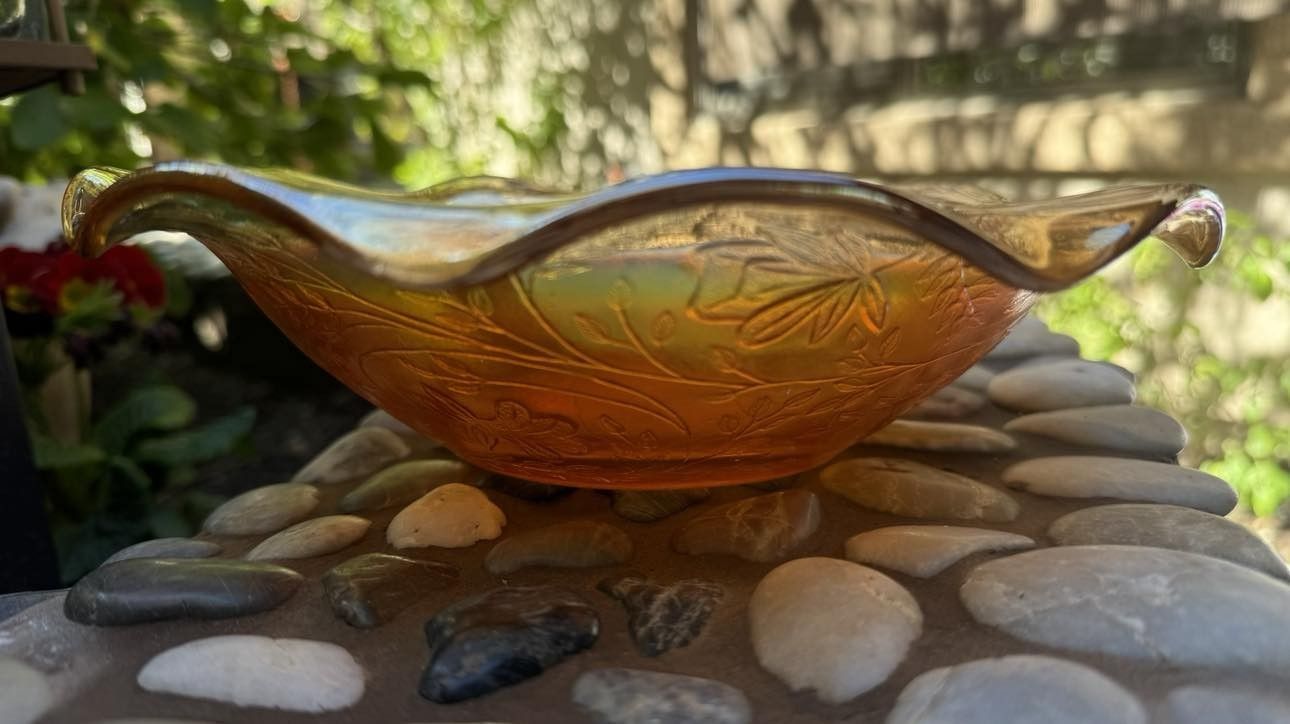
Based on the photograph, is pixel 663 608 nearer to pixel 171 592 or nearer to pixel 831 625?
pixel 831 625

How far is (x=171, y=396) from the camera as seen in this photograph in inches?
51.8

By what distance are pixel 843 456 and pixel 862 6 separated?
1958mm

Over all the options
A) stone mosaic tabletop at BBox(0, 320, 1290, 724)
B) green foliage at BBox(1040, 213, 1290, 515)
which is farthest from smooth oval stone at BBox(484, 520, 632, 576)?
green foliage at BBox(1040, 213, 1290, 515)

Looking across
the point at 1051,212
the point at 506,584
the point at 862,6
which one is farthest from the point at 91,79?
the point at 862,6

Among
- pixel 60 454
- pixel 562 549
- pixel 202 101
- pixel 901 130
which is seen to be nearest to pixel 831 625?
pixel 562 549

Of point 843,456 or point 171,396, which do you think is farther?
point 171,396

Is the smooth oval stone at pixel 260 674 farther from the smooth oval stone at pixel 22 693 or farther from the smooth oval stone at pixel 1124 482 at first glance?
the smooth oval stone at pixel 1124 482

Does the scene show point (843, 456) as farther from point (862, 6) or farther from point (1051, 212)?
point (862, 6)

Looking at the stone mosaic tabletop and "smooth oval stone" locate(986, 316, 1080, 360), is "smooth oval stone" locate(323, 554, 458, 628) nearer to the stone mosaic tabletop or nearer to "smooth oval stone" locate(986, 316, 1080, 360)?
the stone mosaic tabletop

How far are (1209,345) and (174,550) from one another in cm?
207

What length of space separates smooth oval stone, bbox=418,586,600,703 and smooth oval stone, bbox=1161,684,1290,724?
0.87 feet

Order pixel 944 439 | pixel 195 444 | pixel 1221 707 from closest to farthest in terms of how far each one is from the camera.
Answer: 1. pixel 1221 707
2. pixel 944 439
3. pixel 195 444

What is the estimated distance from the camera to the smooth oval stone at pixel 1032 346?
3.28ft

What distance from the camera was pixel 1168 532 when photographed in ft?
1.76
